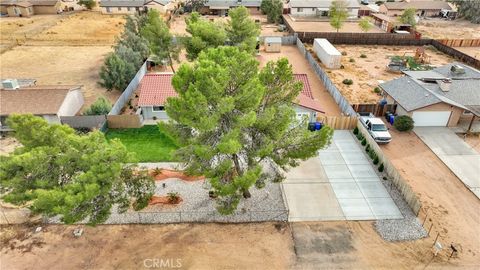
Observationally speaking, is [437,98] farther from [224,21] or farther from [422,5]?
[422,5]

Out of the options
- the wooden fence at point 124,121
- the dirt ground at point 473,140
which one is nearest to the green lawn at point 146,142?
the wooden fence at point 124,121

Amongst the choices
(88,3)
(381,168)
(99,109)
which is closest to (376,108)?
(381,168)

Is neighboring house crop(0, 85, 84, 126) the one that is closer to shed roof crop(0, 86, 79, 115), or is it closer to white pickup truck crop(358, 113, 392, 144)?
shed roof crop(0, 86, 79, 115)

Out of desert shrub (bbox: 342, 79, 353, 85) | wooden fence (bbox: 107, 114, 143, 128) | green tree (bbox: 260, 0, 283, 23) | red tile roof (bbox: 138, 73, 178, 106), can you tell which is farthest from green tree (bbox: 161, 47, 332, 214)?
green tree (bbox: 260, 0, 283, 23)

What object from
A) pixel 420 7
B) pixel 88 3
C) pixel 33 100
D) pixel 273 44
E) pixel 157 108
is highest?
pixel 420 7

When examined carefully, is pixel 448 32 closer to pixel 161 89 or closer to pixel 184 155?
pixel 161 89

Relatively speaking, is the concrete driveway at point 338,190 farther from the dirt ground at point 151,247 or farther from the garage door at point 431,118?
the garage door at point 431,118
